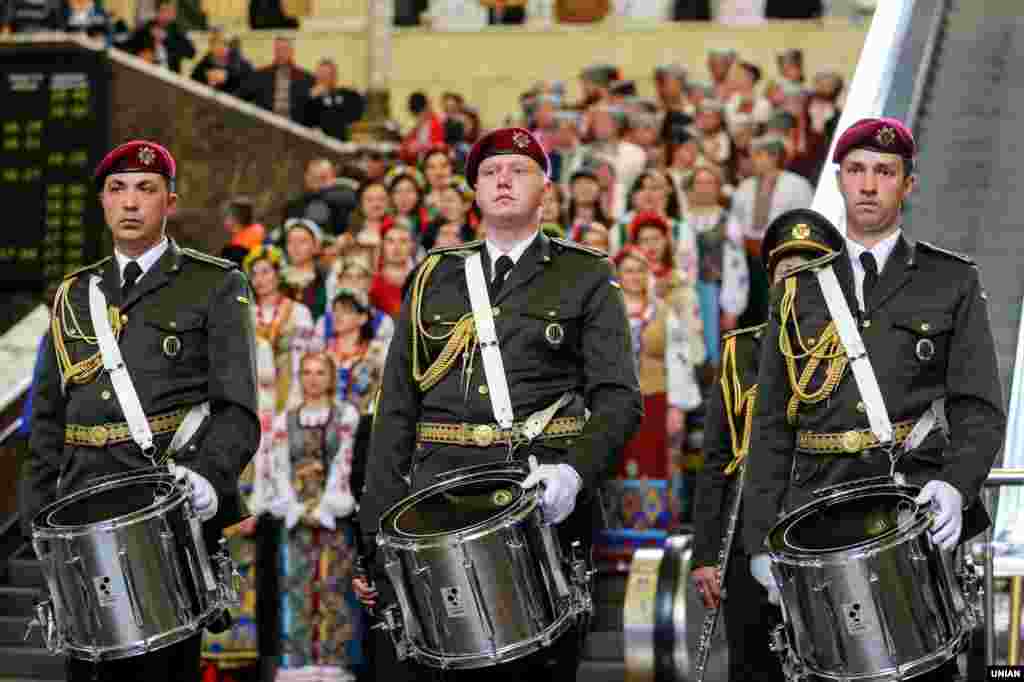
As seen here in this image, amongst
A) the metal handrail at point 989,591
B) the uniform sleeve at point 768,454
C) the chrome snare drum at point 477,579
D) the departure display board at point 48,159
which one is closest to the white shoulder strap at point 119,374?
the chrome snare drum at point 477,579

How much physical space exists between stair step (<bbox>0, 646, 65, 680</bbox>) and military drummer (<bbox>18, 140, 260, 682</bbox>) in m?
4.38

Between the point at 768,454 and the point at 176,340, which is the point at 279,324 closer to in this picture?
the point at 176,340

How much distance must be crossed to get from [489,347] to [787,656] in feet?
4.02

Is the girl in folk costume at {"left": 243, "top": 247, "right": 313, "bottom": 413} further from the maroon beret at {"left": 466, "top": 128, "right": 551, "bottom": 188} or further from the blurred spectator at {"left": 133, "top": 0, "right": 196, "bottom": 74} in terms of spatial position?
the blurred spectator at {"left": 133, "top": 0, "right": 196, "bottom": 74}

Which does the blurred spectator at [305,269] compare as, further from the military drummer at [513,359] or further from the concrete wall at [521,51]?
the concrete wall at [521,51]

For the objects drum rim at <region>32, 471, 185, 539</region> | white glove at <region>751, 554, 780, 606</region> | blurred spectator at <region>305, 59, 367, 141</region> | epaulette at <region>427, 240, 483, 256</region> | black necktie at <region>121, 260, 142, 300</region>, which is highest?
epaulette at <region>427, 240, 483, 256</region>

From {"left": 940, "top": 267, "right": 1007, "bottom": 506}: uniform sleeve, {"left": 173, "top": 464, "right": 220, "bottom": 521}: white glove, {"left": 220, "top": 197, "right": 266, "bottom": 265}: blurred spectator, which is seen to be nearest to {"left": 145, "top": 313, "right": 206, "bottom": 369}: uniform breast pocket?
{"left": 173, "top": 464, "right": 220, "bottom": 521}: white glove

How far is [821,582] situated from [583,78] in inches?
546

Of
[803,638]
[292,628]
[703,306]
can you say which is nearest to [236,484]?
[803,638]

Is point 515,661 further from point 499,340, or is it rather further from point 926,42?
point 926,42

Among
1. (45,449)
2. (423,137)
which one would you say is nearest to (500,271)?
(45,449)

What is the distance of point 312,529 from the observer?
35.7 ft

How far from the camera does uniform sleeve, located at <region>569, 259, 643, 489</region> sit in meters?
6.13

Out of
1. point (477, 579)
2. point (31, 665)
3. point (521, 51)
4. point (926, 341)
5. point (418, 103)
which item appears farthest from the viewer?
point (521, 51)
